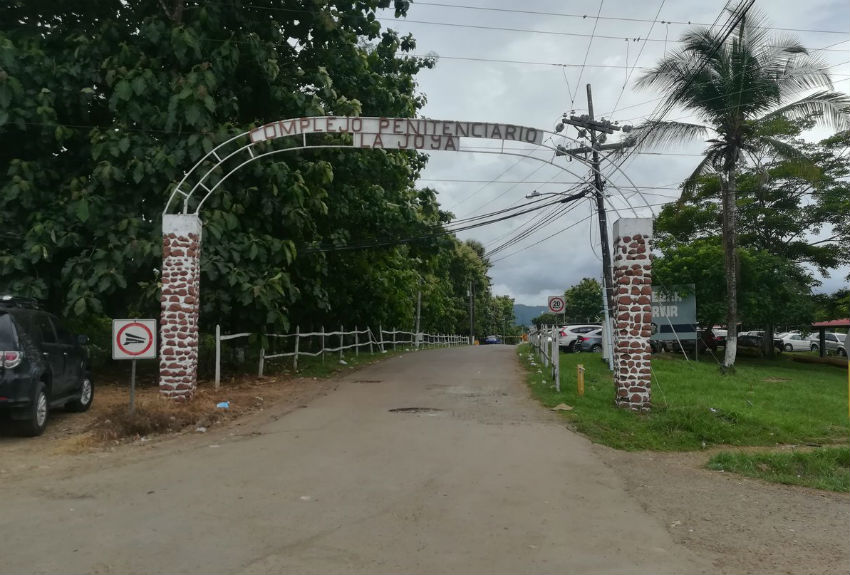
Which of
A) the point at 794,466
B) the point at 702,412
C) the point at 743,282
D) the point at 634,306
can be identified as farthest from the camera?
the point at 743,282

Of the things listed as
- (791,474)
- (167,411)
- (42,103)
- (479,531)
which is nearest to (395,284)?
(42,103)

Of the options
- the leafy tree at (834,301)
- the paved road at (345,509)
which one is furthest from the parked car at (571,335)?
the paved road at (345,509)

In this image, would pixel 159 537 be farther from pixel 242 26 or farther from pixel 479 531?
pixel 242 26

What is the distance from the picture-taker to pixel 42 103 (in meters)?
14.1

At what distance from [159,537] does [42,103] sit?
1182 cm

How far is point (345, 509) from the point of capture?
20.7 feet

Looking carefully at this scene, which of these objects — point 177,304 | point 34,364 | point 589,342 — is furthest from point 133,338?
point 589,342

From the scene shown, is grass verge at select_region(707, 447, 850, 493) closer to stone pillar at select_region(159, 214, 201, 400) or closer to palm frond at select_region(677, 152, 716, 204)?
stone pillar at select_region(159, 214, 201, 400)

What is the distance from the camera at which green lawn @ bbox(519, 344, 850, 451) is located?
10.5m

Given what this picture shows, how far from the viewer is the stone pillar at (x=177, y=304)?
12.4m

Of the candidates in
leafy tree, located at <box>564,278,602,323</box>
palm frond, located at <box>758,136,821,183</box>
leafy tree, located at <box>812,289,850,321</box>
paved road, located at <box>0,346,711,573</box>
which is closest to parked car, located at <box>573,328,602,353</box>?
leafy tree, located at <box>812,289,850,321</box>

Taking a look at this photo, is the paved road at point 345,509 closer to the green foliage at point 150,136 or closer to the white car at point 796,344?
the green foliage at point 150,136

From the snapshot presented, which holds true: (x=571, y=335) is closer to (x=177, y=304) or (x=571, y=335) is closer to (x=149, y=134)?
(x=149, y=134)

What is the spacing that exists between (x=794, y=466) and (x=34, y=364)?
396 inches
